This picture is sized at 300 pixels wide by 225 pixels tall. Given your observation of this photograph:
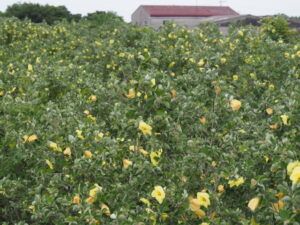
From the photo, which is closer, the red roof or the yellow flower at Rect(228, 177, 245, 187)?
the yellow flower at Rect(228, 177, 245, 187)

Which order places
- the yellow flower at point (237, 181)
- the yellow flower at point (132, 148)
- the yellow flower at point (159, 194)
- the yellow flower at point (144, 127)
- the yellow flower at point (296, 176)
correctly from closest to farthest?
the yellow flower at point (296, 176)
the yellow flower at point (159, 194)
the yellow flower at point (237, 181)
the yellow flower at point (144, 127)
the yellow flower at point (132, 148)

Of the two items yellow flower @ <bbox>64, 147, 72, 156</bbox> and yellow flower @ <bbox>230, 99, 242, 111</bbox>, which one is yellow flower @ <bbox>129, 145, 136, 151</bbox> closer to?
yellow flower @ <bbox>64, 147, 72, 156</bbox>

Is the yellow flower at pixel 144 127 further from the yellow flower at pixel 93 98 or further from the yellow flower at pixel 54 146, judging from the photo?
the yellow flower at pixel 93 98

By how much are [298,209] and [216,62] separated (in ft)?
13.1

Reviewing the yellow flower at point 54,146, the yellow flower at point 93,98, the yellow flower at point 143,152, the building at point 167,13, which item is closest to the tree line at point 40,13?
the building at point 167,13

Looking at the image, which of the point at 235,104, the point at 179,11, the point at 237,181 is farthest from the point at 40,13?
the point at 237,181

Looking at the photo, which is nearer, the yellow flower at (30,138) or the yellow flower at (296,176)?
the yellow flower at (296,176)

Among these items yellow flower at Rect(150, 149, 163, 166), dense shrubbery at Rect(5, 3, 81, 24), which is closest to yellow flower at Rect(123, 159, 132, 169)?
yellow flower at Rect(150, 149, 163, 166)

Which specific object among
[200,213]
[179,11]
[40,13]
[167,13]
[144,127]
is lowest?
[200,213]

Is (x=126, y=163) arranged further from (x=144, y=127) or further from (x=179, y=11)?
(x=179, y=11)

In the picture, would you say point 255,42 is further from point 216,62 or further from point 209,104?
point 209,104

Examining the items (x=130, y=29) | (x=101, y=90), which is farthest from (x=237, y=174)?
(x=130, y=29)

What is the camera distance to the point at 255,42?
6.98 metres

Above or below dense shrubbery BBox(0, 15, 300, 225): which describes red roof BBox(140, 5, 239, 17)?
above
